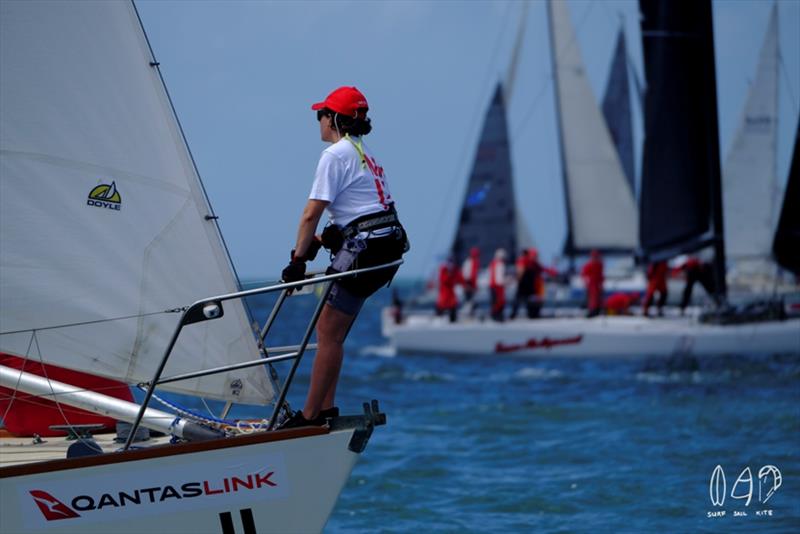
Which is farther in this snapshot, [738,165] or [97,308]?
[738,165]

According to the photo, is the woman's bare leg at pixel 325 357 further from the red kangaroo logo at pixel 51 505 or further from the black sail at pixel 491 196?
the black sail at pixel 491 196

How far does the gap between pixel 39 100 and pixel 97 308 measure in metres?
1.11

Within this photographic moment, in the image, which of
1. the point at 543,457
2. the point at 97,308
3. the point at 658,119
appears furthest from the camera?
the point at 658,119

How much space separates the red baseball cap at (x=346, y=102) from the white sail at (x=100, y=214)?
1006 millimetres

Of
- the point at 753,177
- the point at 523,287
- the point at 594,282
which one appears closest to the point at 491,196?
the point at 753,177

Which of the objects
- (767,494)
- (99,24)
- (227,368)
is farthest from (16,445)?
(767,494)

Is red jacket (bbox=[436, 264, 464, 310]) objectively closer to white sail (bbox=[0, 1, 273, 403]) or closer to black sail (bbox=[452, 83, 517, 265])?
black sail (bbox=[452, 83, 517, 265])

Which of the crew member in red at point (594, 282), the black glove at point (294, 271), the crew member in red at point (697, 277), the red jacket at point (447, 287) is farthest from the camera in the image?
the red jacket at point (447, 287)

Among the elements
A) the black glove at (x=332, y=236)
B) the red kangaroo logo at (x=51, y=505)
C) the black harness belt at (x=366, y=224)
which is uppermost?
the black harness belt at (x=366, y=224)

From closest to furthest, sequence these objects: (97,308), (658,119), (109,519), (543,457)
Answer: (109,519) → (97,308) → (543,457) → (658,119)

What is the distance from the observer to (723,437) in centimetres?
1294

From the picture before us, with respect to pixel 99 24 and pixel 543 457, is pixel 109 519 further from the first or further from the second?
pixel 543 457

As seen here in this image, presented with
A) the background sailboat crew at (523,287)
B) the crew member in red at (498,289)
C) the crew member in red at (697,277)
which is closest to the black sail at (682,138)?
the crew member in red at (697,277)

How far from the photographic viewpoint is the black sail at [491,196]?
38.0 m
